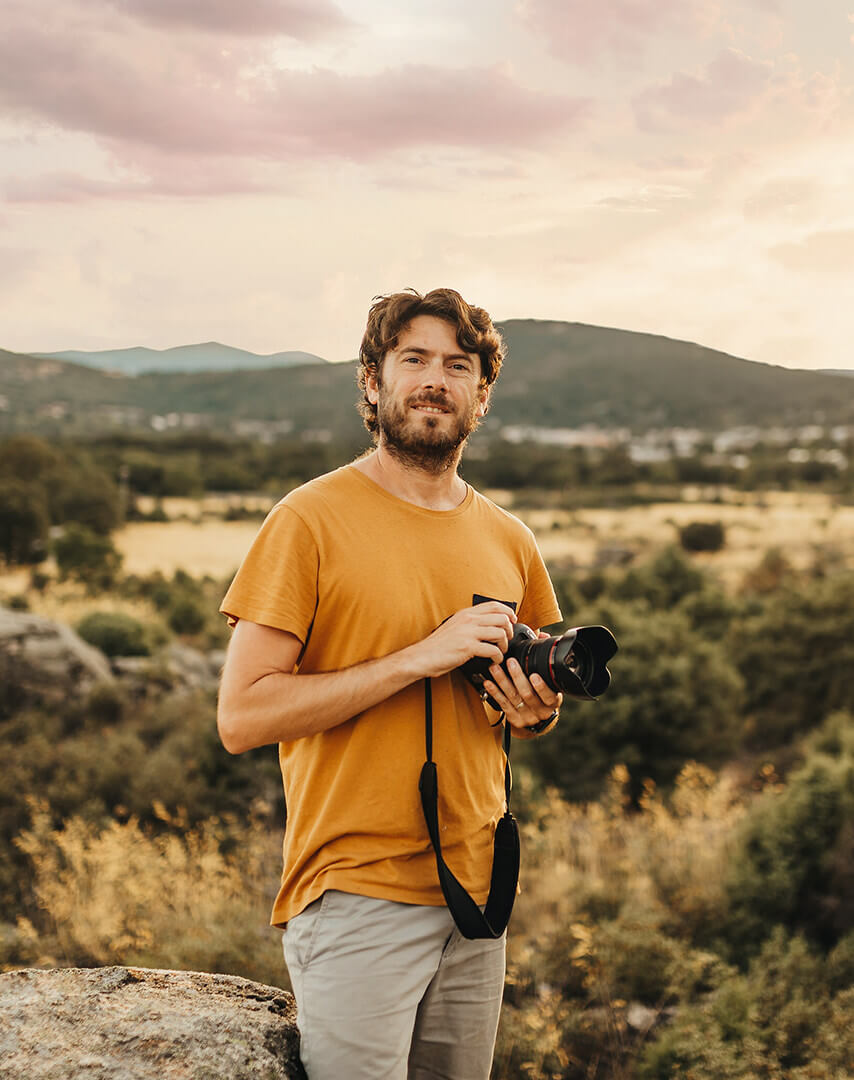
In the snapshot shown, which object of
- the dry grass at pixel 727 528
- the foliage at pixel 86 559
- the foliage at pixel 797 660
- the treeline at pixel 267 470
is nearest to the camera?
the foliage at pixel 797 660

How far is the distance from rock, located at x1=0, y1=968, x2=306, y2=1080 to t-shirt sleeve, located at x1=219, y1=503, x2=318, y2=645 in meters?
0.88

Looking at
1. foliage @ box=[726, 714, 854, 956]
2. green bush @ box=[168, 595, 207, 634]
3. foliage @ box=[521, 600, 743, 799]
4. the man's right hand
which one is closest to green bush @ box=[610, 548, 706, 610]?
foliage @ box=[521, 600, 743, 799]

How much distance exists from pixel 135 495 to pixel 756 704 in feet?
106

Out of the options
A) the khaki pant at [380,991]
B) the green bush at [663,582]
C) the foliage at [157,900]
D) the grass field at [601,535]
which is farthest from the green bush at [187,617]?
the khaki pant at [380,991]

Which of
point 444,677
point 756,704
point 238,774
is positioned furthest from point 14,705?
point 444,677

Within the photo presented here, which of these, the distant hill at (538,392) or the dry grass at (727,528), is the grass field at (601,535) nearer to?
the dry grass at (727,528)

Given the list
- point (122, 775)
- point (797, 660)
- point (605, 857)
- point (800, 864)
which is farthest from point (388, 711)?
point (797, 660)

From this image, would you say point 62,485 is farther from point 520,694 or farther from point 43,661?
point 520,694

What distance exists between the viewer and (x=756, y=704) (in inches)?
422

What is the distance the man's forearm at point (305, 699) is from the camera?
199 cm

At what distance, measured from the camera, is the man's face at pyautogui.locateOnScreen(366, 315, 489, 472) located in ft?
7.61

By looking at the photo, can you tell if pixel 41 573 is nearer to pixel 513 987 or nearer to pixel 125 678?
pixel 125 678

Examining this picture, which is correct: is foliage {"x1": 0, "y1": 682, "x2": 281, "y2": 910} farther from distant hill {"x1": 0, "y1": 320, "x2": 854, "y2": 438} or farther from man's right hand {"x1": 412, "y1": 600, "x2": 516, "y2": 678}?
distant hill {"x1": 0, "y1": 320, "x2": 854, "y2": 438}

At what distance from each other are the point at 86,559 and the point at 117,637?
8.07 metres
